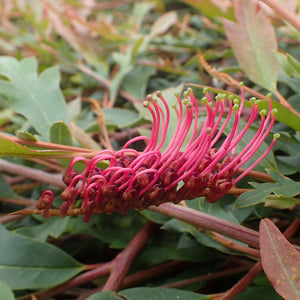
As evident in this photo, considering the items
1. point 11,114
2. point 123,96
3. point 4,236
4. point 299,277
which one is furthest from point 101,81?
point 299,277

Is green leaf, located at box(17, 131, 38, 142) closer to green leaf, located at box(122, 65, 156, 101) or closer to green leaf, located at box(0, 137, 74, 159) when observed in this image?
green leaf, located at box(0, 137, 74, 159)

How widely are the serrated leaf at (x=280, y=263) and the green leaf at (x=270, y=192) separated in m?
0.04

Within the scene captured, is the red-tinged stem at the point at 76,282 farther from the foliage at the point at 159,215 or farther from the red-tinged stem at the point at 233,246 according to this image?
the red-tinged stem at the point at 233,246

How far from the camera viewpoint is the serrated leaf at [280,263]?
314mm

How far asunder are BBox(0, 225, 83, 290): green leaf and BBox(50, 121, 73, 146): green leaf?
0.48ft

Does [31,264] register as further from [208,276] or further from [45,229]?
[208,276]

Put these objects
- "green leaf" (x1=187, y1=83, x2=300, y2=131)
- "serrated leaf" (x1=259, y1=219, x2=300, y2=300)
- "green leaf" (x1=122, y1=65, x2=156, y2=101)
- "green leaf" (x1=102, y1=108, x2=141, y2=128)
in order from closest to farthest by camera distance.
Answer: "serrated leaf" (x1=259, y1=219, x2=300, y2=300), "green leaf" (x1=187, y1=83, x2=300, y2=131), "green leaf" (x1=102, y1=108, x2=141, y2=128), "green leaf" (x1=122, y1=65, x2=156, y2=101)

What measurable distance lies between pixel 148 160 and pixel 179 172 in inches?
1.2

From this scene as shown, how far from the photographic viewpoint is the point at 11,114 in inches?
26.7

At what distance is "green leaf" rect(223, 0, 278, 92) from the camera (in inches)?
19.5

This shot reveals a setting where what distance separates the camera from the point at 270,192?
0.37m

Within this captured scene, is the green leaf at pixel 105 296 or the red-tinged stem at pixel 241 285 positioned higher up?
the red-tinged stem at pixel 241 285

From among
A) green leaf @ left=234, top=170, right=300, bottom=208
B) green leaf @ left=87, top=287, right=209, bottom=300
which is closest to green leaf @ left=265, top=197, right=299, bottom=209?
green leaf @ left=234, top=170, right=300, bottom=208

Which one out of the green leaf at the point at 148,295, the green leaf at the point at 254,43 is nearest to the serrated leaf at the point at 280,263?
the green leaf at the point at 148,295
